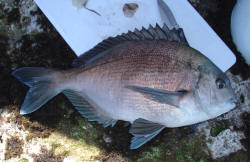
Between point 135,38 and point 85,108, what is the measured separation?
575 mm

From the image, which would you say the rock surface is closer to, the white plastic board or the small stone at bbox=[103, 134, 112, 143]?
the small stone at bbox=[103, 134, 112, 143]

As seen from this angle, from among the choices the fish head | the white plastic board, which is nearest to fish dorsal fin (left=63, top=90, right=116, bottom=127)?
the white plastic board

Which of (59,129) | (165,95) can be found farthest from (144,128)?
(59,129)

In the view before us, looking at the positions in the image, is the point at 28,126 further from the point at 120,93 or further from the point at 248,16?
the point at 248,16

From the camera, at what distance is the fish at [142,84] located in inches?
57.7

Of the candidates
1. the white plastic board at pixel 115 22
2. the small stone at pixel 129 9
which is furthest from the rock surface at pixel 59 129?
the small stone at pixel 129 9

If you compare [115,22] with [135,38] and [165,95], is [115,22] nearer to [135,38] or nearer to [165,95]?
[135,38]

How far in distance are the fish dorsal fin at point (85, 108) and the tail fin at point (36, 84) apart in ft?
0.37

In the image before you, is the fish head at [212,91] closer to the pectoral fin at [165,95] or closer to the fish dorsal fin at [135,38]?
the pectoral fin at [165,95]

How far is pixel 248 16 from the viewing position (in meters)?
1.75

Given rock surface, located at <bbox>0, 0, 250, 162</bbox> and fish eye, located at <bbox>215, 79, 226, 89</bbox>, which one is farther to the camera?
rock surface, located at <bbox>0, 0, 250, 162</bbox>

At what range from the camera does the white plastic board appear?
6.03 ft

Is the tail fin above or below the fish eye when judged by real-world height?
below

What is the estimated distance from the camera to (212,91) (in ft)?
4.75
